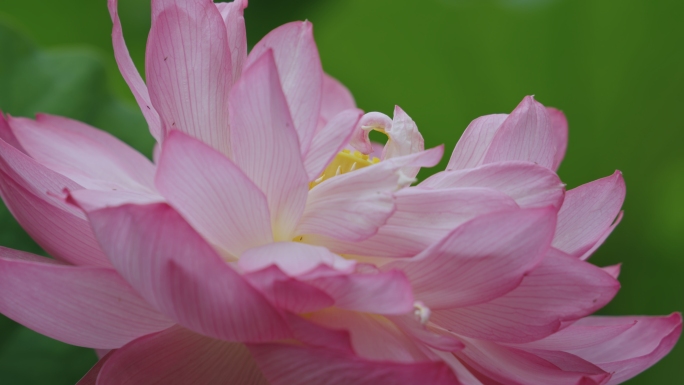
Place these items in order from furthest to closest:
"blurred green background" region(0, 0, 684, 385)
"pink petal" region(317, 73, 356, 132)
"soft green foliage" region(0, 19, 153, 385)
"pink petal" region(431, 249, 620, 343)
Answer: "blurred green background" region(0, 0, 684, 385) < "pink petal" region(317, 73, 356, 132) < "soft green foliage" region(0, 19, 153, 385) < "pink petal" region(431, 249, 620, 343)

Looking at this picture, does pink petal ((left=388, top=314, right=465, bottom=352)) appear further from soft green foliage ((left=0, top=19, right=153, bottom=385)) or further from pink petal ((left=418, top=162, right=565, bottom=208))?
soft green foliage ((left=0, top=19, right=153, bottom=385))

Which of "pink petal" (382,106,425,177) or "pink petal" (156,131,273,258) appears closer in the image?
"pink petal" (156,131,273,258)

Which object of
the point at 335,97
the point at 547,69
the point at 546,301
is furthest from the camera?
the point at 547,69

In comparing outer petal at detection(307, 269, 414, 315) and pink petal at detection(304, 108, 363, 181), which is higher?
pink petal at detection(304, 108, 363, 181)

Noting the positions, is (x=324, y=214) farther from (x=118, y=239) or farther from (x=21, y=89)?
(x=21, y=89)

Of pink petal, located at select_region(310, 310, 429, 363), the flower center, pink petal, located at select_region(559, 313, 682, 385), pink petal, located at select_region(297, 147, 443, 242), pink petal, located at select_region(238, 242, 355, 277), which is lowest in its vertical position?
pink petal, located at select_region(559, 313, 682, 385)

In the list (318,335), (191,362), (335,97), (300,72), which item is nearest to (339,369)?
(318,335)

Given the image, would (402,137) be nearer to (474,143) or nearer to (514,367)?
(474,143)

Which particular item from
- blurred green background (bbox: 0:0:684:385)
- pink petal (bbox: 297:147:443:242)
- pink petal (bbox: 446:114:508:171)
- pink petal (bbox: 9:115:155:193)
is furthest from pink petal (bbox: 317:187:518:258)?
blurred green background (bbox: 0:0:684:385)
